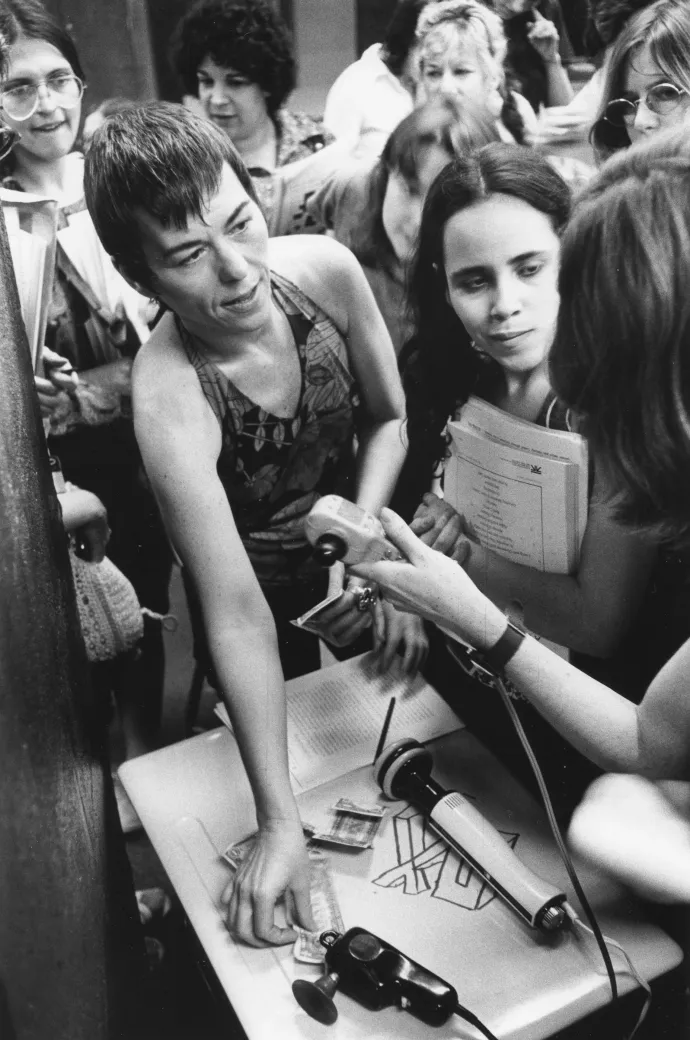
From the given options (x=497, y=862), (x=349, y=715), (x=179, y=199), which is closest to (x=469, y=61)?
(x=179, y=199)

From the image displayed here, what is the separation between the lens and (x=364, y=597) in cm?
109

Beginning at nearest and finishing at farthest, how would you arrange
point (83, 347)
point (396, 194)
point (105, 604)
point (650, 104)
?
1. point (650, 104)
2. point (396, 194)
3. point (83, 347)
4. point (105, 604)

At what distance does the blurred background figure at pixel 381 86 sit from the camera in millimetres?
1008

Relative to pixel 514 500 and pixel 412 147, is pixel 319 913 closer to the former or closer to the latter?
pixel 514 500

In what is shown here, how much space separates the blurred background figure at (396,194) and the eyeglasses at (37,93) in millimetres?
294

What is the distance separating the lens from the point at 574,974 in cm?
103

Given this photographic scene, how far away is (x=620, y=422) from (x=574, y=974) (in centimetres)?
64

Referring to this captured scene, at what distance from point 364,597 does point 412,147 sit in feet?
1.72

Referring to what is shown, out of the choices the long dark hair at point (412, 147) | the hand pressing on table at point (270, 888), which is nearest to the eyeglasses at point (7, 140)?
the long dark hair at point (412, 147)

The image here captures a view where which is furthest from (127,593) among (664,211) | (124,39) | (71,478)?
(664,211)

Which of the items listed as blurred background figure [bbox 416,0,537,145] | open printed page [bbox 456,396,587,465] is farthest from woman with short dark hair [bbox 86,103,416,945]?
blurred background figure [bbox 416,0,537,145]

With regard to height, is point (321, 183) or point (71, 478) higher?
point (321, 183)

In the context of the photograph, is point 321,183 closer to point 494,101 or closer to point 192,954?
point 494,101

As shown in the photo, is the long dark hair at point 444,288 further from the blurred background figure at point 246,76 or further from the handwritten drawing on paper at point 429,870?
the handwritten drawing on paper at point 429,870
